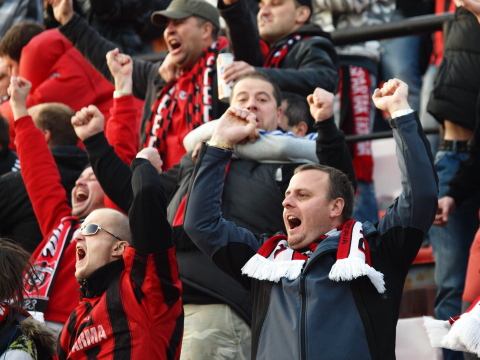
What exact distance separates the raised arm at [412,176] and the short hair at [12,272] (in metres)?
1.57

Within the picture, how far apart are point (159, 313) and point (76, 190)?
150cm

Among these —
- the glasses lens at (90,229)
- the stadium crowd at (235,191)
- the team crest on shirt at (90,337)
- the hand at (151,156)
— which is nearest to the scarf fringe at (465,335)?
the stadium crowd at (235,191)

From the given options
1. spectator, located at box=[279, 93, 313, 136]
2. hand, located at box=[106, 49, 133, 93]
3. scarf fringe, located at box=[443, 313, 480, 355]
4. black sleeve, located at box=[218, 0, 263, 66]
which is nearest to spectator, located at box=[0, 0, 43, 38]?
hand, located at box=[106, 49, 133, 93]

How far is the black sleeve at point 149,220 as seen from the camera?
525 cm

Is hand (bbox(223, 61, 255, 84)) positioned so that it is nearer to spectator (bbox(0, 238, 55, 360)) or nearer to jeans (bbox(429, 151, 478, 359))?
jeans (bbox(429, 151, 478, 359))

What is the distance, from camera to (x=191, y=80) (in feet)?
22.8

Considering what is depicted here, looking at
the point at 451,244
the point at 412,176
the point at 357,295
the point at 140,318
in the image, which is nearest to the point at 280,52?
the point at 451,244

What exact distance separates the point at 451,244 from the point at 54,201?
208cm

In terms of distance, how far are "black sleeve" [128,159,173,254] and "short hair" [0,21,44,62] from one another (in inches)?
133

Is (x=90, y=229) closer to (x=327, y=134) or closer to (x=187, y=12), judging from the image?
(x=327, y=134)

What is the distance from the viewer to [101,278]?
17.9 ft

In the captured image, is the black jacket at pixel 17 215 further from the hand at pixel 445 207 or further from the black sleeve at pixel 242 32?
the hand at pixel 445 207

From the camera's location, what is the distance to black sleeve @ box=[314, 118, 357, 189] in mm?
5484

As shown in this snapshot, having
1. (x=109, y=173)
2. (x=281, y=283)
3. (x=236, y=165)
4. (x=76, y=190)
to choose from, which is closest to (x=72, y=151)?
(x=76, y=190)
